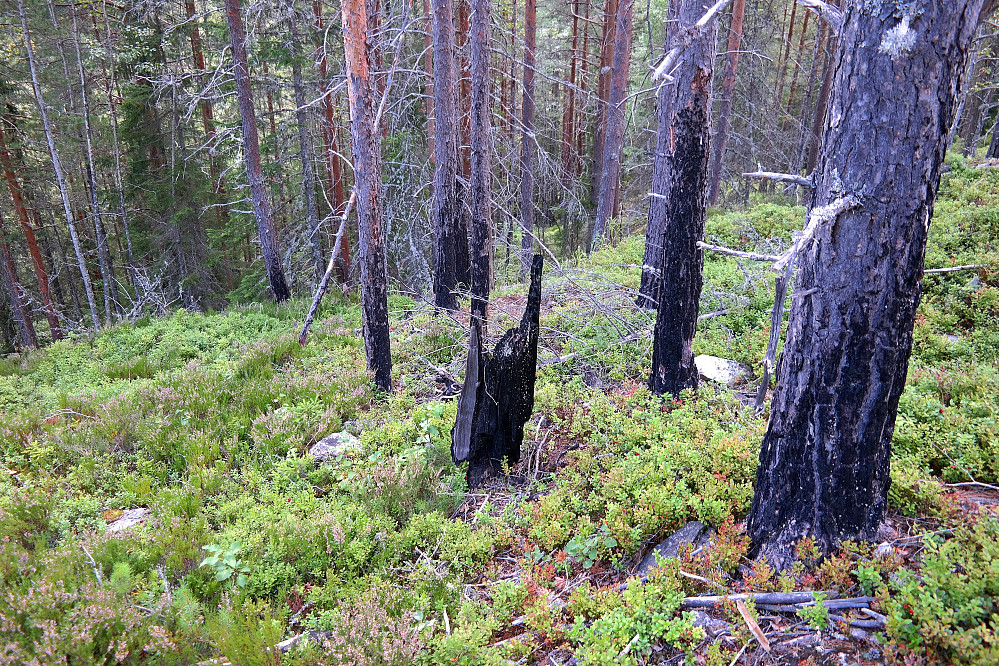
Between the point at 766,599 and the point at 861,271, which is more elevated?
the point at 861,271

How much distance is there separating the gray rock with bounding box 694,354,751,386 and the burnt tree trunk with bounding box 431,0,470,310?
470 centimetres

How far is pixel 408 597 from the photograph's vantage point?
379cm

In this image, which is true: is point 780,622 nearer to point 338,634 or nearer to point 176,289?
point 338,634

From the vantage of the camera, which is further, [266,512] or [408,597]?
[266,512]

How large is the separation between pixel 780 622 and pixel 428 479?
328 cm

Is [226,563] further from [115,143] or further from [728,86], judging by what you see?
[115,143]

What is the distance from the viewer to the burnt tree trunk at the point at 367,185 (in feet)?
21.7

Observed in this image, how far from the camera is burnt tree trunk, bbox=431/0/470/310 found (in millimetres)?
9297

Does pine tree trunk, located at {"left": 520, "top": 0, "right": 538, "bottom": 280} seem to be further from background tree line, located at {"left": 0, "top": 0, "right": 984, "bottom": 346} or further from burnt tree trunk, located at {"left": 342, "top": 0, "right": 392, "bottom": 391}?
burnt tree trunk, located at {"left": 342, "top": 0, "right": 392, "bottom": 391}

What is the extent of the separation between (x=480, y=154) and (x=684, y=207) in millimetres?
4682

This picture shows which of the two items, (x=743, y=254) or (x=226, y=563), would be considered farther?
(x=226, y=563)

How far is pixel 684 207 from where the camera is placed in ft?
17.7

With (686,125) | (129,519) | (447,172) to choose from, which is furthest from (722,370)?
(129,519)

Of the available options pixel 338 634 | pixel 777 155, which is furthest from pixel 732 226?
pixel 338 634
